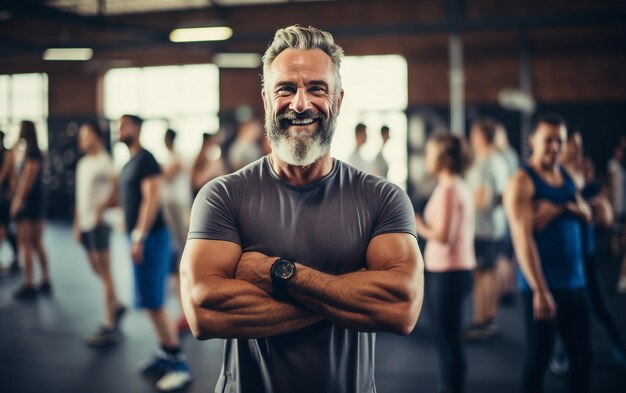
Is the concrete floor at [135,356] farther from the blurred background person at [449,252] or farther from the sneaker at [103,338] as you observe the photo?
the blurred background person at [449,252]

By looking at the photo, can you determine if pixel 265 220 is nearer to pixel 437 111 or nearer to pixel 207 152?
pixel 207 152

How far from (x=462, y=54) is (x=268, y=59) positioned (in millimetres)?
9504

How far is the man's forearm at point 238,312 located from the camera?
1.20 metres

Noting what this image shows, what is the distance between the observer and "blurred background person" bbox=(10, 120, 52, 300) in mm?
4941

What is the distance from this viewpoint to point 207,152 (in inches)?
168

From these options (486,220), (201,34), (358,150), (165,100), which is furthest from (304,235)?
(165,100)

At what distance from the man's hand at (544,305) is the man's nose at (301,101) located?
150 cm

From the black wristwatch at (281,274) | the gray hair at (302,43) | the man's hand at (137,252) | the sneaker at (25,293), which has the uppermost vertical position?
the gray hair at (302,43)

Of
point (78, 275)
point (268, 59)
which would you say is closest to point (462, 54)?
point (78, 275)

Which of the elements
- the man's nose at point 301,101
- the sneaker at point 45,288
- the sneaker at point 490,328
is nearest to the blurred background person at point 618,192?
the sneaker at point 490,328

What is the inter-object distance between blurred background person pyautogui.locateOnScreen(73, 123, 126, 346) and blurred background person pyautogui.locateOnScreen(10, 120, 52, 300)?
137cm

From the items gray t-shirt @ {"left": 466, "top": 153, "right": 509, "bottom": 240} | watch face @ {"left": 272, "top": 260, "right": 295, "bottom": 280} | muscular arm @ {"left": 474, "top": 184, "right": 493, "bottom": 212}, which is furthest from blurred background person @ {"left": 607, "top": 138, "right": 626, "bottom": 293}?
watch face @ {"left": 272, "top": 260, "right": 295, "bottom": 280}

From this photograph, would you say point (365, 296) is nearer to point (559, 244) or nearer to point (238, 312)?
point (238, 312)

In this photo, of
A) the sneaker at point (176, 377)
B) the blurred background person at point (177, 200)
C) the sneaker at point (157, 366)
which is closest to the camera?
the sneaker at point (176, 377)
